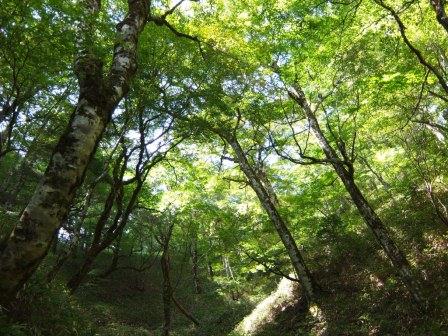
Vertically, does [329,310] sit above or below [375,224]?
below

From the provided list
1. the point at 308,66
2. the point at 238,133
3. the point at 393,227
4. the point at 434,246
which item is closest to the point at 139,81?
the point at 308,66

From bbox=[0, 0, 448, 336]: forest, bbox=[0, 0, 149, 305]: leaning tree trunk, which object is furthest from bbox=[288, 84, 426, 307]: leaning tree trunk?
bbox=[0, 0, 149, 305]: leaning tree trunk

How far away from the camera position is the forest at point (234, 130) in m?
4.82

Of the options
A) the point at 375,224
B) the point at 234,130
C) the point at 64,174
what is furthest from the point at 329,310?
the point at 64,174

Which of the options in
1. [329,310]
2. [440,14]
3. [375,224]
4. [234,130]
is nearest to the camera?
[440,14]

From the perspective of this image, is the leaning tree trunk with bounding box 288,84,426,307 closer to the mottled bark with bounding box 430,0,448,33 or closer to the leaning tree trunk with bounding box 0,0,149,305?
the mottled bark with bounding box 430,0,448,33

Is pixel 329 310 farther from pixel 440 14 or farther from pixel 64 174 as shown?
pixel 64 174

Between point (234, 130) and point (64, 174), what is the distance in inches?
375

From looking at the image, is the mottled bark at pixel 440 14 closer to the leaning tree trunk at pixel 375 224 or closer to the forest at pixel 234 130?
the forest at pixel 234 130

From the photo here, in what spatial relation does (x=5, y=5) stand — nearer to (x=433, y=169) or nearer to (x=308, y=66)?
(x=308, y=66)

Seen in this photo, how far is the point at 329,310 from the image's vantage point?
40.7ft

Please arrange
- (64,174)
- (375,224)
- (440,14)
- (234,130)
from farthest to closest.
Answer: (234,130) < (375,224) < (440,14) < (64,174)

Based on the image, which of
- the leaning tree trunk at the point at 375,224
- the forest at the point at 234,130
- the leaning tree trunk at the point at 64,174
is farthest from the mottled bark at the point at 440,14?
the leaning tree trunk at the point at 64,174

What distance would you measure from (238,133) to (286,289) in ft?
23.2
